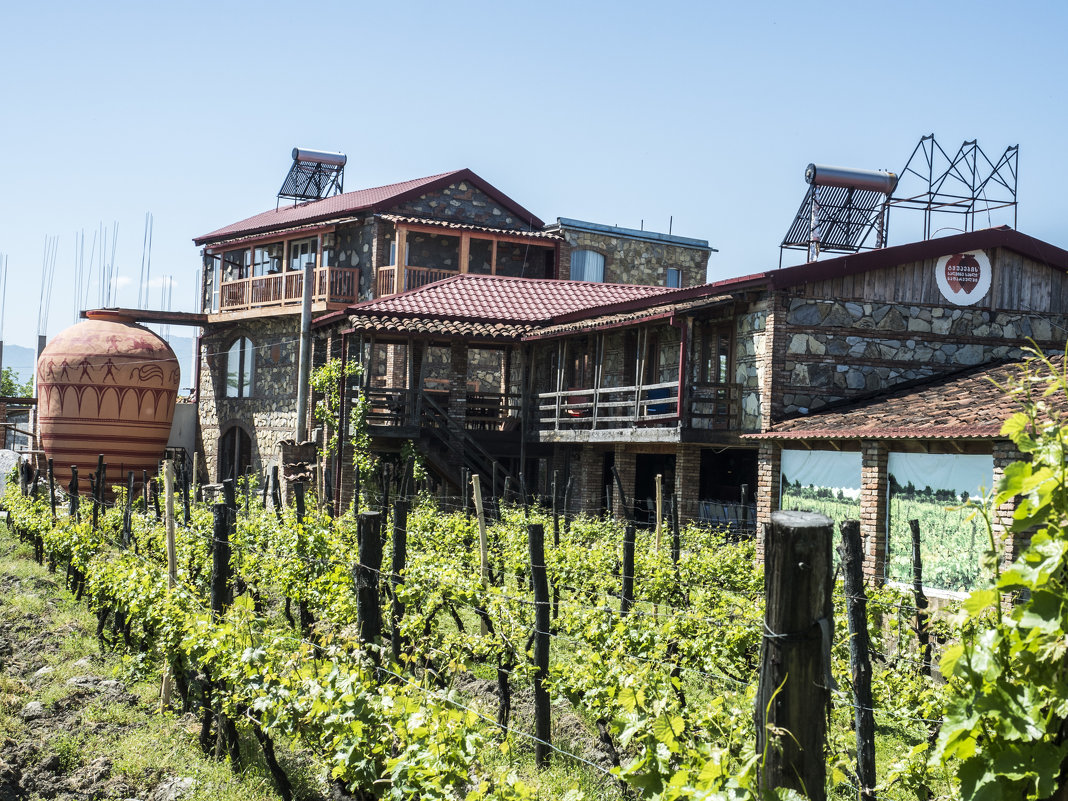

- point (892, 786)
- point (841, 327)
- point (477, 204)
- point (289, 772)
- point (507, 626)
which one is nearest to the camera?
point (892, 786)

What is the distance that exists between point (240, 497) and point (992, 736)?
18.8m

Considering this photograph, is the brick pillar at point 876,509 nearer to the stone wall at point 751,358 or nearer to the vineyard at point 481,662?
the vineyard at point 481,662

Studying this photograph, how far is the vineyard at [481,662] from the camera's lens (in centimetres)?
480

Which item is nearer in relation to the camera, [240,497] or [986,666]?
[986,666]

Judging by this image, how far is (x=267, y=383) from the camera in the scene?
2847cm

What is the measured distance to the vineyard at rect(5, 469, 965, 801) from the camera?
15.8ft

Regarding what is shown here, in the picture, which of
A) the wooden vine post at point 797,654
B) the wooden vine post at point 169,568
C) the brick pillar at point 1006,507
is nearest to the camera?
the wooden vine post at point 797,654

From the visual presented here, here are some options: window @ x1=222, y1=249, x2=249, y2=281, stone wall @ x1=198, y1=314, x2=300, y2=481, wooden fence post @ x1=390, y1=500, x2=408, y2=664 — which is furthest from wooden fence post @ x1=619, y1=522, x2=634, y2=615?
window @ x1=222, y1=249, x2=249, y2=281

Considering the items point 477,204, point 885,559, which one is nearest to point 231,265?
point 477,204

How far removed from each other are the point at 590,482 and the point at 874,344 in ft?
22.9

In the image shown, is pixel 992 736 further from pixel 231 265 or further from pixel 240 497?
pixel 231 265

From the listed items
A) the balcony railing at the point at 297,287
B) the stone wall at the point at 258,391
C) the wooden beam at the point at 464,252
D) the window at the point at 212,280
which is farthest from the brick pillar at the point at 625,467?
the window at the point at 212,280

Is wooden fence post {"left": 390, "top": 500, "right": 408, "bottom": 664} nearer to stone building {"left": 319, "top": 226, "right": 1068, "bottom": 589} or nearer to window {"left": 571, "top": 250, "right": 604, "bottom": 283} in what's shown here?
stone building {"left": 319, "top": 226, "right": 1068, "bottom": 589}

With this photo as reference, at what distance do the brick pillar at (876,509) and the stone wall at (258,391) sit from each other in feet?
55.7
